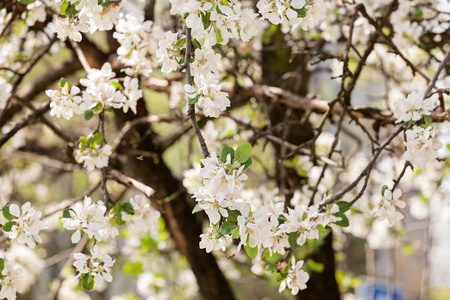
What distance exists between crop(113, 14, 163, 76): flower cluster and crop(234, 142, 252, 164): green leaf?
67 cm

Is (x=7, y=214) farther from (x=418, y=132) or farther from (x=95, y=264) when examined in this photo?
(x=418, y=132)

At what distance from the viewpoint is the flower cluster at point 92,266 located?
3.76ft

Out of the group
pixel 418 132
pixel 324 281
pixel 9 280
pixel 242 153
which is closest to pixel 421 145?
pixel 418 132

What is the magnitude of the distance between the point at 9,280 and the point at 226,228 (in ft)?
1.78

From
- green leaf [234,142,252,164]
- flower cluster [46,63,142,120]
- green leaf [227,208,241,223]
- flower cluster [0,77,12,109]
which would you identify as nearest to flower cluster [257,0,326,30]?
green leaf [234,142,252,164]

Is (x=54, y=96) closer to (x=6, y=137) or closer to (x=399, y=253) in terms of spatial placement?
(x=6, y=137)

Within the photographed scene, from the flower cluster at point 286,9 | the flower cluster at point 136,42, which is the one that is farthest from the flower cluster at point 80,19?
the flower cluster at point 286,9

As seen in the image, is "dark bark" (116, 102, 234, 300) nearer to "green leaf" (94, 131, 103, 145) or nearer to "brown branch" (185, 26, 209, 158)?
"green leaf" (94, 131, 103, 145)

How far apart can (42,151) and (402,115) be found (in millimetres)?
2921

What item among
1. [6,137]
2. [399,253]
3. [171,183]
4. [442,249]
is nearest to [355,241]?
[442,249]

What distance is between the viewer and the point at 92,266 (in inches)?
45.6

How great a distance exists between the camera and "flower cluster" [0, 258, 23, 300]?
1191 millimetres

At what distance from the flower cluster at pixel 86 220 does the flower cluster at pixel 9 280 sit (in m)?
0.16

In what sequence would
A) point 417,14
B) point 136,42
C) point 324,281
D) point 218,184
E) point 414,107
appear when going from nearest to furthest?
point 218,184 < point 414,107 < point 136,42 < point 417,14 < point 324,281
